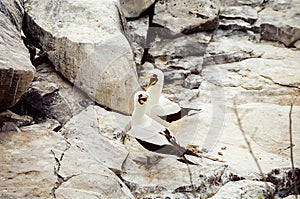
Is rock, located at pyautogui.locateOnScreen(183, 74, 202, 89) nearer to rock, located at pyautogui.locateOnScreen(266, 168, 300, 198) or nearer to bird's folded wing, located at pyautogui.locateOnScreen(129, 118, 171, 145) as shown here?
bird's folded wing, located at pyautogui.locateOnScreen(129, 118, 171, 145)

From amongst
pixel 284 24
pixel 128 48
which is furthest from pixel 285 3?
pixel 128 48

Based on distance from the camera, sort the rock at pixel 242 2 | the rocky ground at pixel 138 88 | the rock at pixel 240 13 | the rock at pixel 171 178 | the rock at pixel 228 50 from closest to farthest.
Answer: the rocky ground at pixel 138 88, the rock at pixel 171 178, the rock at pixel 228 50, the rock at pixel 240 13, the rock at pixel 242 2

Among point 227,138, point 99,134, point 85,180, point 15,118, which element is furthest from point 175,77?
point 85,180

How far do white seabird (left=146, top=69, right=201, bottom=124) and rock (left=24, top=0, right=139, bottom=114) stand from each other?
1.08 feet

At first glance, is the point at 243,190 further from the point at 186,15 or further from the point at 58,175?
the point at 186,15

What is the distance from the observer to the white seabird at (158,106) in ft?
12.0

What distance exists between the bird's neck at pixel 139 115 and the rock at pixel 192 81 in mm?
1566

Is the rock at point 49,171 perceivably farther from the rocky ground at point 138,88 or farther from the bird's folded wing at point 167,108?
the bird's folded wing at point 167,108

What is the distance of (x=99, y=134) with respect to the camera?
3479 mm

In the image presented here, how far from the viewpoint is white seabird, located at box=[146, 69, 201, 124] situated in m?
3.66

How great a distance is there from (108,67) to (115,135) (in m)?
0.68

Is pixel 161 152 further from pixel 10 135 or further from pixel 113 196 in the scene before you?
pixel 10 135

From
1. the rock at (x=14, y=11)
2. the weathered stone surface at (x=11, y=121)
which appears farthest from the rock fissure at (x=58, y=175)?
the rock at (x=14, y=11)

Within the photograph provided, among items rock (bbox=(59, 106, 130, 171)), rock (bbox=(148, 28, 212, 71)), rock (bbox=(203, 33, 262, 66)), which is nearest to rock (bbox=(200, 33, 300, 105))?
rock (bbox=(203, 33, 262, 66))
